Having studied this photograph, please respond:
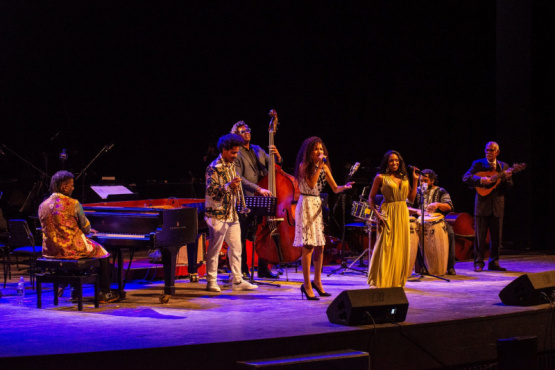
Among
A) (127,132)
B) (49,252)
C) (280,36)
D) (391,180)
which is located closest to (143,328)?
(49,252)

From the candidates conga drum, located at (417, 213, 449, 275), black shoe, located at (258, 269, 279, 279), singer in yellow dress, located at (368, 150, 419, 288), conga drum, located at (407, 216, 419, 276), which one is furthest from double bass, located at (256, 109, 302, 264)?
conga drum, located at (417, 213, 449, 275)

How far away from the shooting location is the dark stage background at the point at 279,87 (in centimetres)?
1038

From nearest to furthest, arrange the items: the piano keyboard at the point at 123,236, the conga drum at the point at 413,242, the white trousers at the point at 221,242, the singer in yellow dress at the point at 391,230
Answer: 1. the piano keyboard at the point at 123,236
2. the singer in yellow dress at the point at 391,230
3. the white trousers at the point at 221,242
4. the conga drum at the point at 413,242

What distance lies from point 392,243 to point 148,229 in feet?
8.01

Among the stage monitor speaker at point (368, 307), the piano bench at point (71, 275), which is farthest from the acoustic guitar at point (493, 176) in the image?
the piano bench at point (71, 275)

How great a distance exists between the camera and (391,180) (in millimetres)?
6828

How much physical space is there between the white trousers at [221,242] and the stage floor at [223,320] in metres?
0.25

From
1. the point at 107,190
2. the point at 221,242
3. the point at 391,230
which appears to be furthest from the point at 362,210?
the point at 107,190

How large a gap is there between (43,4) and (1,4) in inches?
23.6

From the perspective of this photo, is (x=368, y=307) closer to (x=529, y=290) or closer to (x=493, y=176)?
(x=529, y=290)

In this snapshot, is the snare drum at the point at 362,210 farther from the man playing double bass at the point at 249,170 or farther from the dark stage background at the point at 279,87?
the dark stage background at the point at 279,87

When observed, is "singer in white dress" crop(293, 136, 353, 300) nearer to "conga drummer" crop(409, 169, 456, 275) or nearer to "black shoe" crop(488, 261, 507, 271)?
"conga drummer" crop(409, 169, 456, 275)

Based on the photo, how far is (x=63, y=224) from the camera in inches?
235

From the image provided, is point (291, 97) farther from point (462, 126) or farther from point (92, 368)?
point (92, 368)
